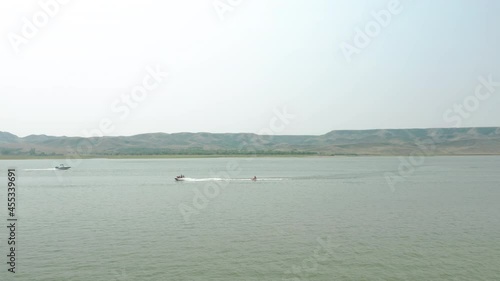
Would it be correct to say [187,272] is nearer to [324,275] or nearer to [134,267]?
[134,267]

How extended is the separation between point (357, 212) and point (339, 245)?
15.3 metres

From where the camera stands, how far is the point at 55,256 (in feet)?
89.1

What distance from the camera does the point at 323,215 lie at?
4256 centimetres

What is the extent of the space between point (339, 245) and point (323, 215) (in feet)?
41.7

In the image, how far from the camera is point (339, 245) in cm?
2989

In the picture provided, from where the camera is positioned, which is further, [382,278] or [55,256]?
[55,256]

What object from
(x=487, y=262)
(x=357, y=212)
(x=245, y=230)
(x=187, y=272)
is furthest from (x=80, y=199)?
(x=487, y=262)

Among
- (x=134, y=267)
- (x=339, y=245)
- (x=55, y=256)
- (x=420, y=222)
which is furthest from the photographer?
(x=420, y=222)

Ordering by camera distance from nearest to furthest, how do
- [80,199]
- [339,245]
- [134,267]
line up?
[134,267] → [339,245] → [80,199]

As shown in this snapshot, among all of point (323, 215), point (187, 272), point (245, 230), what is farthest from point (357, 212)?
point (187, 272)

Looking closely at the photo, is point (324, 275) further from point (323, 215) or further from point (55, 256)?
point (323, 215)

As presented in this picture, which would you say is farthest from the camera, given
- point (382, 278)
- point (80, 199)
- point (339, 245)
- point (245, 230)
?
point (80, 199)

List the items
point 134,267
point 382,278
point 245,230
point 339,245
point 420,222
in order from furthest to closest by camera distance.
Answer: point 420,222
point 245,230
point 339,245
point 134,267
point 382,278

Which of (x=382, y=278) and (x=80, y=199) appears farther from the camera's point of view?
(x=80, y=199)
